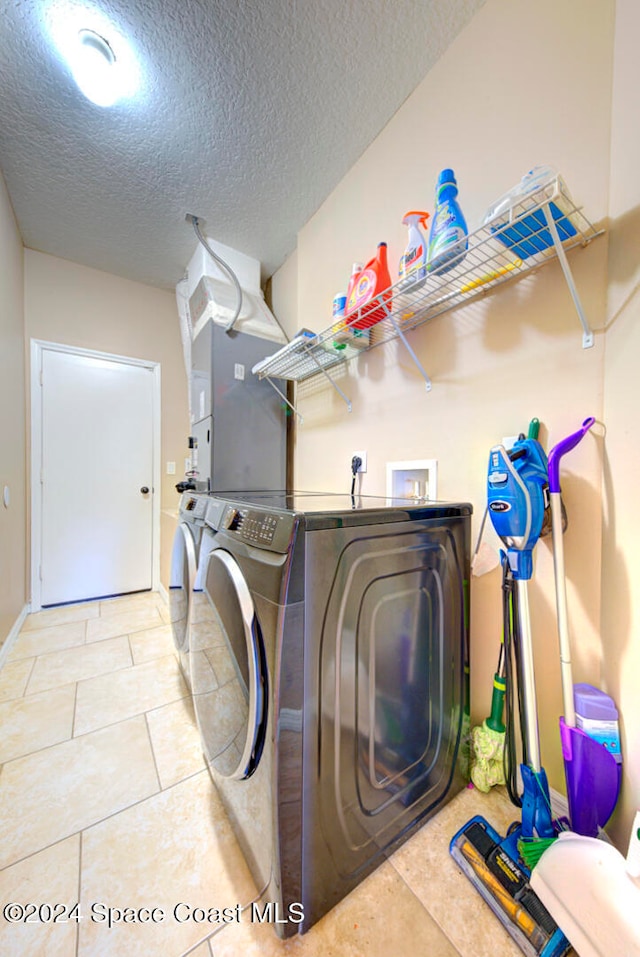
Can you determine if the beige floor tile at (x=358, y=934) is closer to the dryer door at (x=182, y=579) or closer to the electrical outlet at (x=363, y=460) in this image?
the dryer door at (x=182, y=579)

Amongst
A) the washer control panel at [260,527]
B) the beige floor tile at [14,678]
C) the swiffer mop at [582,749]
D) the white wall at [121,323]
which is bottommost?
the beige floor tile at [14,678]

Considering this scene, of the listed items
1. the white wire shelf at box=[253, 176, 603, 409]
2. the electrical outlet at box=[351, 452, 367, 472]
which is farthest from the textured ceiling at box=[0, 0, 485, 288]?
the electrical outlet at box=[351, 452, 367, 472]

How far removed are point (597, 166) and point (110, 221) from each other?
8.88 ft

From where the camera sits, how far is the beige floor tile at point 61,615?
242 centimetres

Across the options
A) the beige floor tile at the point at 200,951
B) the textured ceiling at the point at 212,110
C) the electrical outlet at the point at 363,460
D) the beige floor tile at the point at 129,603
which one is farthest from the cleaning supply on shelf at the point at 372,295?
the beige floor tile at the point at 129,603

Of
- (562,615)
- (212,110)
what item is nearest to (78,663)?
(562,615)

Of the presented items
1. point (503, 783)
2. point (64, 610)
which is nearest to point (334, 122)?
point (503, 783)

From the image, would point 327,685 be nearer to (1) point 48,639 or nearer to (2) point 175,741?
(2) point 175,741

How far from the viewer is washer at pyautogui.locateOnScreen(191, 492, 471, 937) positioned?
2.33 feet

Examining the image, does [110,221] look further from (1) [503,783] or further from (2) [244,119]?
(1) [503,783]

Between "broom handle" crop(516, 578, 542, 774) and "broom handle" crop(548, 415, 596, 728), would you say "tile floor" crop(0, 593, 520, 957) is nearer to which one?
"broom handle" crop(516, 578, 542, 774)

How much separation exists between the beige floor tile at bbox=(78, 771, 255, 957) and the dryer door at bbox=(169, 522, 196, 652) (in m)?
0.61

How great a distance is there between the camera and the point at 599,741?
2.79 feet

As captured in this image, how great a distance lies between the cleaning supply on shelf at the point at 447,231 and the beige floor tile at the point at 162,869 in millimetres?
1861
